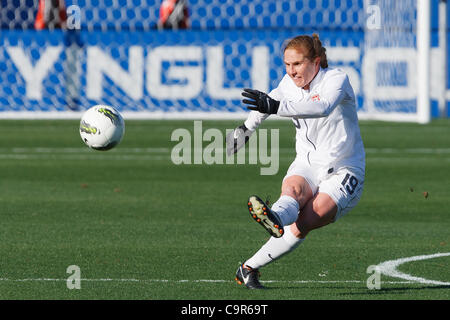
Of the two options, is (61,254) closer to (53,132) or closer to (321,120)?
(321,120)

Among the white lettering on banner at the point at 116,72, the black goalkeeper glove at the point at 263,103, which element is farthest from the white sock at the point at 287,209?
the white lettering on banner at the point at 116,72

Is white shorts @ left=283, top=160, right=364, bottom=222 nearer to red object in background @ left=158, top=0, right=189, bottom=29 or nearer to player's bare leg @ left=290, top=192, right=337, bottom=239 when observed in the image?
player's bare leg @ left=290, top=192, right=337, bottom=239

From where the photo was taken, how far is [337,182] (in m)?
6.62

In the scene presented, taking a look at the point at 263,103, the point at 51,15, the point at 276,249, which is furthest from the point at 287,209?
the point at 51,15

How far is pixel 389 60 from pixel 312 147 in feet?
47.0

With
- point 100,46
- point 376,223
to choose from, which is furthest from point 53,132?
point 376,223

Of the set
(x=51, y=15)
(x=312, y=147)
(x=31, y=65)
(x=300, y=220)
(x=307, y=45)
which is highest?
(x=51, y=15)

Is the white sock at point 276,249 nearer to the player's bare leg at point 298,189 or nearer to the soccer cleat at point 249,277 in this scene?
the soccer cleat at point 249,277

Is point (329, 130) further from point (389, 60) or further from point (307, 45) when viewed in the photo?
point (389, 60)

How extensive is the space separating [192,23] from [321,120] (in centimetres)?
1616

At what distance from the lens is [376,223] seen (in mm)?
9414

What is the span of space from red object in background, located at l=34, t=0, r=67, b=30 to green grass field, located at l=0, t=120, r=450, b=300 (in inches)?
231

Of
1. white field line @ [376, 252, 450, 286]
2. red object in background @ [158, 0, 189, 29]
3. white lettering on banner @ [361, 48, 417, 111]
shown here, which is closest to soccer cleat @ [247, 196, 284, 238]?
white field line @ [376, 252, 450, 286]
